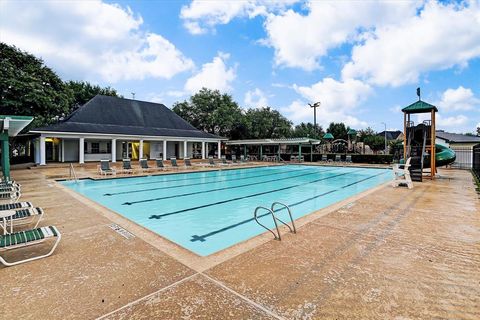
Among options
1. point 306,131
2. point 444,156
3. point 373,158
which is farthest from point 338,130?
point 444,156

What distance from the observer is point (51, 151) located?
2398 cm

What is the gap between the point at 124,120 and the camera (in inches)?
993

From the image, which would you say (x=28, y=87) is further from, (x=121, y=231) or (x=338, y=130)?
(x=338, y=130)

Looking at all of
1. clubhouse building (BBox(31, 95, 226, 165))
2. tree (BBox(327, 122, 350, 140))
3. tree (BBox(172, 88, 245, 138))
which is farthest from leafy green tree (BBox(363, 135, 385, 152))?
clubhouse building (BBox(31, 95, 226, 165))

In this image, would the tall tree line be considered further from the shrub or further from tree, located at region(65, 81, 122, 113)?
the shrub

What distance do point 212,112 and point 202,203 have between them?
27.6 metres

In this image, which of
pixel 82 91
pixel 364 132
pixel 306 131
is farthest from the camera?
pixel 306 131

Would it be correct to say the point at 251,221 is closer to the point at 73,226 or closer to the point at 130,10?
the point at 73,226

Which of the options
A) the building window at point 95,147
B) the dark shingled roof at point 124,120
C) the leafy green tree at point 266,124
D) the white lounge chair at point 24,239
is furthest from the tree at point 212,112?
the white lounge chair at point 24,239

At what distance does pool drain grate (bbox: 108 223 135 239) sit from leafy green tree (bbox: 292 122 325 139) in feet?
139

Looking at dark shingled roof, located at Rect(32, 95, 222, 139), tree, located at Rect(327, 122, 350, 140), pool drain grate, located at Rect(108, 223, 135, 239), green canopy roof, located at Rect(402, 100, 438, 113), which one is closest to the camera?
pool drain grate, located at Rect(108, 223, 135, 239)

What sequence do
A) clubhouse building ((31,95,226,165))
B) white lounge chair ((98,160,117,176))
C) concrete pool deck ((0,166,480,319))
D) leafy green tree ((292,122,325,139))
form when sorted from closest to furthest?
concrete pool deck ((0,166,480,319))
white lounge chair ((98,160,117,176))
clubhouse building ((31,95,226,165))
leafy green tree ((292,122,325,139))

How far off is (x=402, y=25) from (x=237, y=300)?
615 inches

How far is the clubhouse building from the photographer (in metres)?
19.5
